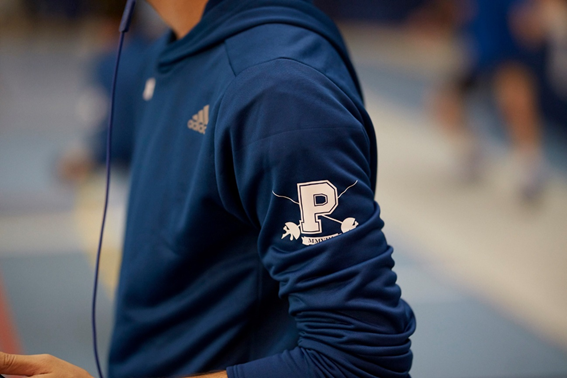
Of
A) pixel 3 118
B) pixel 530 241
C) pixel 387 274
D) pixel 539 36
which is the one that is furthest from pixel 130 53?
pixel 3 118

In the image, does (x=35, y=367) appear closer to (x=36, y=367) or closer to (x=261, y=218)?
(x=36, y=367)

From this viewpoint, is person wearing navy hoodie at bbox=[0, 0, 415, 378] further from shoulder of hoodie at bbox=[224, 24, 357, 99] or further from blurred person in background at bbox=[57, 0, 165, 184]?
blurred person in background at bbox=[57, 0, 165, 184]

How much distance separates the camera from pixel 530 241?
3.59 meters

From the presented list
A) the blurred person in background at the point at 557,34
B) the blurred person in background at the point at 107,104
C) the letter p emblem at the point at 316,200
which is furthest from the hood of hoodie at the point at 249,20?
the blurred person in background at the point at 557,34

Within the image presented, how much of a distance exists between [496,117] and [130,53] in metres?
4.71

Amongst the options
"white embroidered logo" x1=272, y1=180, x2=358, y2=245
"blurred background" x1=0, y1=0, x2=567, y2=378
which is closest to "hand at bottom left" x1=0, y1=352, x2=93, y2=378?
"white embroidered logo" x1=272, y1=180, x2=358, y2=245

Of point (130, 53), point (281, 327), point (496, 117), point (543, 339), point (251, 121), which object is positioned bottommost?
point (496, 117)

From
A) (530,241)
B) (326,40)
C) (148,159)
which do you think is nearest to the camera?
(326,40)

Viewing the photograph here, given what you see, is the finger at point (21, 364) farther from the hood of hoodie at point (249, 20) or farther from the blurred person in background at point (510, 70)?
the blurred person in background at point (510, 70)

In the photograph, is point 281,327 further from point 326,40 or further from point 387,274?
point 326,40

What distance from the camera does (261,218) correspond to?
0.77 m

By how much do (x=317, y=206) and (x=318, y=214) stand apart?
1cm

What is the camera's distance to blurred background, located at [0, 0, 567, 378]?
2703mm

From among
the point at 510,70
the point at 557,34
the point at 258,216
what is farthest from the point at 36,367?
the point at 557,34
